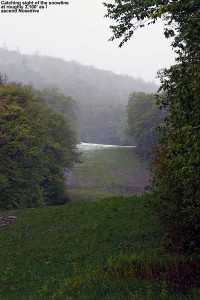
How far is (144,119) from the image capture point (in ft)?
314

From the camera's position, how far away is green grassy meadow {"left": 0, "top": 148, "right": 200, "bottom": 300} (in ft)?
42.7

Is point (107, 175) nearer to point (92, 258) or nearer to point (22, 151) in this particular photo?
point (22, 151)

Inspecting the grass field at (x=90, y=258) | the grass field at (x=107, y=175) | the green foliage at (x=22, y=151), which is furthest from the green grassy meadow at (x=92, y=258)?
the grass field at (x=107, y=175)

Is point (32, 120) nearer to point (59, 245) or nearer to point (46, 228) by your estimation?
point (46, 228)

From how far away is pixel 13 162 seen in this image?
145 ft

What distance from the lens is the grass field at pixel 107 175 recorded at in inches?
2890

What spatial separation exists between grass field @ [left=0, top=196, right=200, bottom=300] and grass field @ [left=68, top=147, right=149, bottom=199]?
3535 cm

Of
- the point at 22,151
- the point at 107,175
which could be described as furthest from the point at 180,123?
the point at 107,175

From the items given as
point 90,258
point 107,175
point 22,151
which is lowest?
point 107,175

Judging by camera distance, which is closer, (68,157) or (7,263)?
(7,263)

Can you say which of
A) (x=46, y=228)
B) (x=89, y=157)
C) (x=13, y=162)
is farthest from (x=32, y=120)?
(x=89, y=157)

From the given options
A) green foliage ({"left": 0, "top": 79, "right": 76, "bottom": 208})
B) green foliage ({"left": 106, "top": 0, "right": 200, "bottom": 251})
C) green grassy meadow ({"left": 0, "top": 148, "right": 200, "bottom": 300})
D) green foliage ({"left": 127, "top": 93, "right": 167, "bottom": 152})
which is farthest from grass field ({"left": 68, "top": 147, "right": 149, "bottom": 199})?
green foliage ({"left": 106, "top": 0, "right": 200, "bottom": 251})

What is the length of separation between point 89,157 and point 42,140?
151ft

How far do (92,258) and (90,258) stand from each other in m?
0.10
